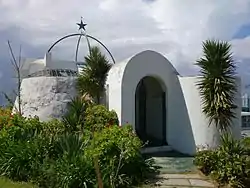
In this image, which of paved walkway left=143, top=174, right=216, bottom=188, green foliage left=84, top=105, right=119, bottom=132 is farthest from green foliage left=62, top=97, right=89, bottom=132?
paved walkway left=143, top=174, right=216, bottom=188

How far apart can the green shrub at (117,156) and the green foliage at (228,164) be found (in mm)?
2078

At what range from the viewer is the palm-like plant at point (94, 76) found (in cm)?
1791

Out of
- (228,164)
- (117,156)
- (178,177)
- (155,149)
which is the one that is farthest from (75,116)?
(228,164)

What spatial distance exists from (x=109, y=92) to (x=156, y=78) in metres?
2.38

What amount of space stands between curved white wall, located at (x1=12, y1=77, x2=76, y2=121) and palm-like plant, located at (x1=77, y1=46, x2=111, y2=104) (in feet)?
1.99

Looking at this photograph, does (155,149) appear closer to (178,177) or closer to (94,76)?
(94,76)

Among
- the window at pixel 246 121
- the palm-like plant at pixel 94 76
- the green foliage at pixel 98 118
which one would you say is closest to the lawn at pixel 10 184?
the green foliage at pixel 98 118

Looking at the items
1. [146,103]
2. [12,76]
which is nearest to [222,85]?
[146,103]

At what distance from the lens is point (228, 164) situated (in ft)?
37.8

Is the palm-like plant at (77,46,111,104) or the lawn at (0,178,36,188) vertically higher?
the palm-like plant at (77,46,111,104)

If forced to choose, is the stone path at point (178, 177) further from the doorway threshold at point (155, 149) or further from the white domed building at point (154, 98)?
the white domed building at point (154, 98)

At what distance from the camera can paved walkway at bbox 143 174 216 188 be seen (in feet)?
37.1

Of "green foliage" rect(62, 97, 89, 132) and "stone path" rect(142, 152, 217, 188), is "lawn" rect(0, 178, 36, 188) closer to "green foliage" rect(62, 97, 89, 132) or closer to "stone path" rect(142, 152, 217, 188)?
"stone path" rect(142, 152, 217, 188)

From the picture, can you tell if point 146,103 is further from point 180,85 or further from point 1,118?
point 1,118
